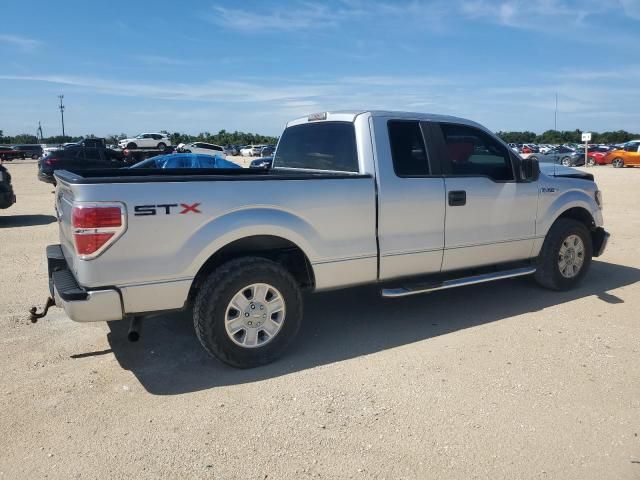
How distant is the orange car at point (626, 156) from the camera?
3212 centimetres

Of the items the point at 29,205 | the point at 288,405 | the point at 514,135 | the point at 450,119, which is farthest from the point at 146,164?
the point at 514,135

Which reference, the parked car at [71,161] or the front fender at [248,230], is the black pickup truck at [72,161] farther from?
the front fender at [248,230]

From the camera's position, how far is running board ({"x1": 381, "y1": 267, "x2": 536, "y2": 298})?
15.0 feet

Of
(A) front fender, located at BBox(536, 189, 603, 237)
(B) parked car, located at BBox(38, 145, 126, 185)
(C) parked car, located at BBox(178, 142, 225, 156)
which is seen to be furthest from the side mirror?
(C) parked car, located at BBox(178, 142, 225, 156)

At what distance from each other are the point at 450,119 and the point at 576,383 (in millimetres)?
2632

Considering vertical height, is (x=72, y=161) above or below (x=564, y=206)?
above

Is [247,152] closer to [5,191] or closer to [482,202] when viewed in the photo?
[5,191]

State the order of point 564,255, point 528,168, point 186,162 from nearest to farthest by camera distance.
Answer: point 528,168 < point 564,255 < point 186,162

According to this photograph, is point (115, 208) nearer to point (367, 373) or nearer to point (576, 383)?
point (367, 373)

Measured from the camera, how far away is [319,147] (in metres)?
5.16

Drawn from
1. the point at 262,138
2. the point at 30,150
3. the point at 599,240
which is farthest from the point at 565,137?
the point at 599,240

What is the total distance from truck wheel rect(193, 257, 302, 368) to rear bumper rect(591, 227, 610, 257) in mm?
4014

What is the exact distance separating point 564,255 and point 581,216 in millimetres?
576

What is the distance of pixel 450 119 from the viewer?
5152mm
